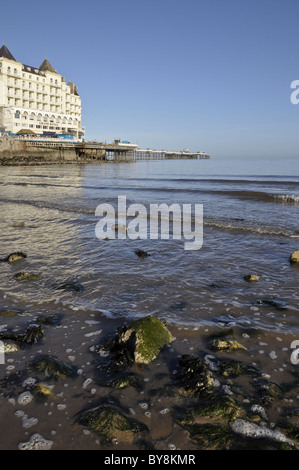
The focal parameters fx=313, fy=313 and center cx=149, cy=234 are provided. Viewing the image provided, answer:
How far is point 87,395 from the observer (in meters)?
3.08

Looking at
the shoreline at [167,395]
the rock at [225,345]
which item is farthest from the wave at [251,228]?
the rock at [225,345]

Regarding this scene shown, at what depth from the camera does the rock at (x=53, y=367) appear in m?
3.36

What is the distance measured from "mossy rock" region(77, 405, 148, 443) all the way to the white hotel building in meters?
88.6

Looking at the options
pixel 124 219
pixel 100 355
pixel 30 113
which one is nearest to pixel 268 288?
pixel 100 355

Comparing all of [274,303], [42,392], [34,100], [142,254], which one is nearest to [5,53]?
[34,100]

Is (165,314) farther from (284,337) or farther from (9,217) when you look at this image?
(9,217)

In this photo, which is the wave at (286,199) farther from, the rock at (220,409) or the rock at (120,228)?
the rock at (220,409)

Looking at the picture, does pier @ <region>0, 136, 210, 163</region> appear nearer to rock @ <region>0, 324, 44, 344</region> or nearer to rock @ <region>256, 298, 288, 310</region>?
rock @ <region>0, 324, 44, 344</region>

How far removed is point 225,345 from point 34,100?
100m

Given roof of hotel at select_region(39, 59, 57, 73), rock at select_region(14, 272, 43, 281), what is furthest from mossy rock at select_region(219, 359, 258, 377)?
roof of hotel at select_region(39, 59, 57, 73)

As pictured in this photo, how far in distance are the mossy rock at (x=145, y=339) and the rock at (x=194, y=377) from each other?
411 millimetres

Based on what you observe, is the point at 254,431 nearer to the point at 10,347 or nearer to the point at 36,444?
the point at 36,444

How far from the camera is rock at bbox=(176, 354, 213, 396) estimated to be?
313 centimetres
